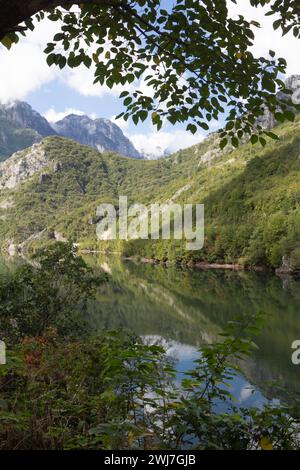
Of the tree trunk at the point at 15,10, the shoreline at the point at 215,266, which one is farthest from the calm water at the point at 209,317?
the shoreline at the point at 215,266

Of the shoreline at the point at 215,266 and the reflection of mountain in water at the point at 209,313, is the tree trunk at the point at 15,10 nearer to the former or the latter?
the reflection of mountain in water at the point at 209,313

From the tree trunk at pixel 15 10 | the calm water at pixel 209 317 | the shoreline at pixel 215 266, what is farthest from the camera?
the shoreline at pixel 215 266

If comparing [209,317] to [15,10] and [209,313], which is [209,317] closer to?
[209,313]

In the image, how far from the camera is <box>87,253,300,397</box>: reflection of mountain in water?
18453mm

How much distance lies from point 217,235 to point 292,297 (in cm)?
5136

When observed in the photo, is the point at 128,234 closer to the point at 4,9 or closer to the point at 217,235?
the point at 217,235

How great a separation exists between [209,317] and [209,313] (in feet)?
4.66

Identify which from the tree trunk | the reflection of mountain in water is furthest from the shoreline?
the tree trunk

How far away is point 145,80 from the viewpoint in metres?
4.67

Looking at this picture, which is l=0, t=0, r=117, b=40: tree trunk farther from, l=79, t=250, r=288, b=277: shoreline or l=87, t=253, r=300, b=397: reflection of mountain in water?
l=79, t=250, r=288, b=277: shoreline

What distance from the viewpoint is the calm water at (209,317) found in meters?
16.5

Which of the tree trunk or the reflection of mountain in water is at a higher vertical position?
the tree trunk
